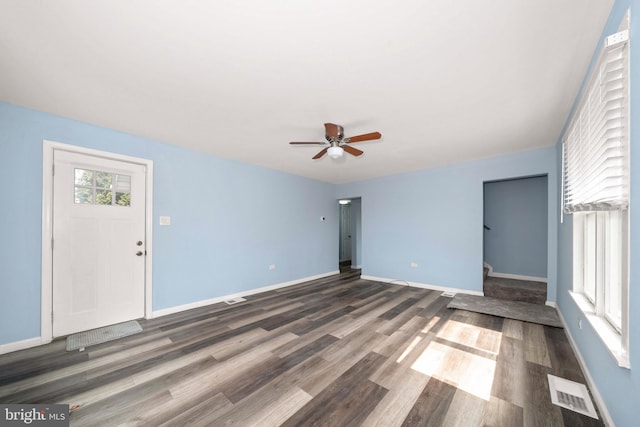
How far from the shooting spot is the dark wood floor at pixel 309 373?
5.56 feet

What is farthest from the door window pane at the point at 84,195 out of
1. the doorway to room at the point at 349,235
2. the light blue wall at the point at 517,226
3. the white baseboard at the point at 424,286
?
the light blue wall at the point at 517,226

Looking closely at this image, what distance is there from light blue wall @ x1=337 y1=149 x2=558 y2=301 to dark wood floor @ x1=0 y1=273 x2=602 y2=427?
1.49 m

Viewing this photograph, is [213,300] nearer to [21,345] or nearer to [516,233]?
[21,345]

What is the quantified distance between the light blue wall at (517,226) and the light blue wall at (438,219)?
936 mm

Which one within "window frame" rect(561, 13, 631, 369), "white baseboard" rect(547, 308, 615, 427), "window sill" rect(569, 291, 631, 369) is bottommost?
"white baseboard" rect(547, 308, 615, 427)

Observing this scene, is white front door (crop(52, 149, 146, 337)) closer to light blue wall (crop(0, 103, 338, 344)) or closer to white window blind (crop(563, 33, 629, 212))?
light blue wall (crop(0, 103, 338, 344))

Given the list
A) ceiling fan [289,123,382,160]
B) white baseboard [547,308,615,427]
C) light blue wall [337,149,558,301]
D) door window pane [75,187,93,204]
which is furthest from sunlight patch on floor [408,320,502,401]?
door window pane [75,187,93,204]

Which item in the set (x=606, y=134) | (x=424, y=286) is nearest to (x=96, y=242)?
(x=606, y=134)

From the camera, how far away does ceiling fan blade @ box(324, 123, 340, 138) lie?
2686 millimetres

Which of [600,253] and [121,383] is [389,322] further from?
[121,383]

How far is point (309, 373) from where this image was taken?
7.09 feet

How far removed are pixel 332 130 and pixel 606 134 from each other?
6.87ft

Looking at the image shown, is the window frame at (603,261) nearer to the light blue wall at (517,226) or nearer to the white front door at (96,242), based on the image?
the light blue wall at (517,226)

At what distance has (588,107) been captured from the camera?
187cm
